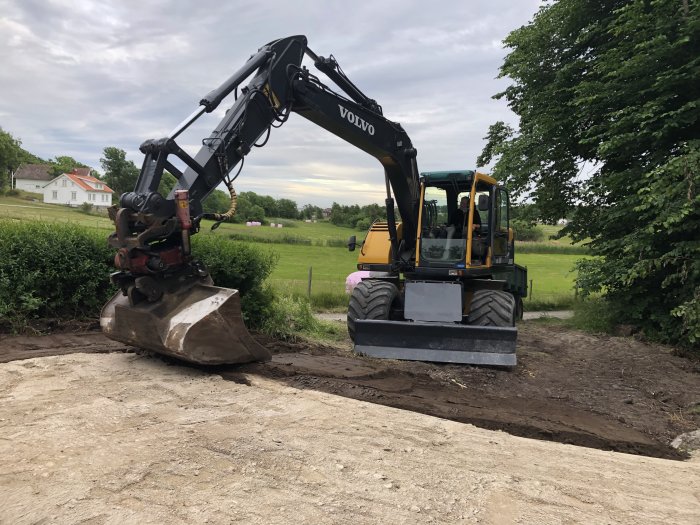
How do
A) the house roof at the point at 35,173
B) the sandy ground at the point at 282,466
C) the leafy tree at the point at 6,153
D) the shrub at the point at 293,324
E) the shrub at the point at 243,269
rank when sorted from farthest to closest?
the house roof at the point at 35,173
the leafy tree at the point at 6,153
the shrub at the point at 293,324
the shrub at the point at 243,269
the sandy ground at the point at 282,466

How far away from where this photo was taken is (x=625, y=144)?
10703 millimetres

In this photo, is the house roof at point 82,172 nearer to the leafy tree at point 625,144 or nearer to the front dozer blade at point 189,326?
the leafy tree at point 625,144

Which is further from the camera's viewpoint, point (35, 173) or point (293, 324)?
point (35, 173)

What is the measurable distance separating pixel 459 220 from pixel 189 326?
5370 mm

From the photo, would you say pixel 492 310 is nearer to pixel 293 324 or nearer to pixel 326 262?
pixel 293 324

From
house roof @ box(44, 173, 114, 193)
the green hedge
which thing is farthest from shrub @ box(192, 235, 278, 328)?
house roof @ box(44, 173, 114, 193)

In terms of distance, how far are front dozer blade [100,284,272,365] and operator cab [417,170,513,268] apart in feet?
12.7

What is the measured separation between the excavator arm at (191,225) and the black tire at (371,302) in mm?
2480

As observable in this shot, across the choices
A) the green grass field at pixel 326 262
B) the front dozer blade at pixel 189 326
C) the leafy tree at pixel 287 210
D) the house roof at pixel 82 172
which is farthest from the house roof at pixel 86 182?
the front dozer blade at pixel 189 326

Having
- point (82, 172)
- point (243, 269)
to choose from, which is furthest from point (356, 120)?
point (82, 172)

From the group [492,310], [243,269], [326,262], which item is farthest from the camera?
[326,262]

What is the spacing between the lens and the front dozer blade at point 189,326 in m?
5.68

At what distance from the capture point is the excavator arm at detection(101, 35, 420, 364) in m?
5.59

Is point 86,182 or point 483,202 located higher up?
point 86,182
